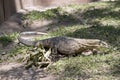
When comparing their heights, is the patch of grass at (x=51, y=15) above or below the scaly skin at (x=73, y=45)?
below

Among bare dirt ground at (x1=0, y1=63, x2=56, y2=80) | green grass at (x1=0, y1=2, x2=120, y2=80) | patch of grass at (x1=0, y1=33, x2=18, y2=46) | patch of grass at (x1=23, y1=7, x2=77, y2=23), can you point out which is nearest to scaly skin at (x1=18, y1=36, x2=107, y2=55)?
green grass at (x1=0, y1=2, x2=120, y2=80)

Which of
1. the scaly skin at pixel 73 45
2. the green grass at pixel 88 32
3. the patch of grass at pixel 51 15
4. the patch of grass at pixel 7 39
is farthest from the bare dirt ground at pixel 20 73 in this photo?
the patch of grass at pixel 51 15

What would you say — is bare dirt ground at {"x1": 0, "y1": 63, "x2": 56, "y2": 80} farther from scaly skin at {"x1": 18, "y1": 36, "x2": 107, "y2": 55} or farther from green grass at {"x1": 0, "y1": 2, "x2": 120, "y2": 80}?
scaly skin at {"x1": 18, "y1": 36, "x2": 107, "y2": 55}

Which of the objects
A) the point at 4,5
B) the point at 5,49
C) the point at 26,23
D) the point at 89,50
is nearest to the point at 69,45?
the point at 89,50

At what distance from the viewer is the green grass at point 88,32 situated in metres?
4.10

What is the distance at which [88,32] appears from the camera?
5.78 metres

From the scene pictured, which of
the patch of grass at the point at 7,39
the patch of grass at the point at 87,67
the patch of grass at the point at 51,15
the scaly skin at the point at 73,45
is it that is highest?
the scaly skin at the point at 73,45

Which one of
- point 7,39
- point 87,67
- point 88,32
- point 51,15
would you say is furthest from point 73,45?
point 51,15

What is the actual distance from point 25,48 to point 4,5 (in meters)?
2.26

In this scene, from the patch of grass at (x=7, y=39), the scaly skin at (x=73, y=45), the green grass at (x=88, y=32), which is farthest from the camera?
the patch of grass at (x=7, y=39)

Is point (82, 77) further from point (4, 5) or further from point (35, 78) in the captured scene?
point (4, 5)

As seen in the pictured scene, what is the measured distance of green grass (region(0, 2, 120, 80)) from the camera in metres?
4.10

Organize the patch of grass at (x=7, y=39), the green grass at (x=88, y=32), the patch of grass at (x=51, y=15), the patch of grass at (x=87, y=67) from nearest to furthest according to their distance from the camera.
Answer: the patch of grass at (x=87, y=67)
the green grass at (x=88, y=32)
the patch of grass at (x=7, y=39)
the patch of grass at (x=51, y=15)

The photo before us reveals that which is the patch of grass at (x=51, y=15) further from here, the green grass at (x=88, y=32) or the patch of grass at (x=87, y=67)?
the patch of grass at (x=87, y=67)
